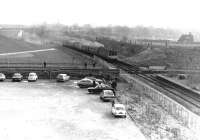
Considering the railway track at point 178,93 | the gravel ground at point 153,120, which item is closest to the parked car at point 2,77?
the gravel ground at point 153,120

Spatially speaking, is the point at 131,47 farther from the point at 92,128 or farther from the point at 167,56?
the point at 92,128

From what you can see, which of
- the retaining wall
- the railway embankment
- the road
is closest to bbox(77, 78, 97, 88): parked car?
the road

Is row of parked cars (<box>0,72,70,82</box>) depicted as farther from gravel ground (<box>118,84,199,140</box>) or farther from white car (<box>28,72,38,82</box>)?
gravel ground (<box>118,84,199,140</box>)

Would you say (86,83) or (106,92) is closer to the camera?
(106,92)

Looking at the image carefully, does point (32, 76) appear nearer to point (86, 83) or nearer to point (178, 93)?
point (86, 83)

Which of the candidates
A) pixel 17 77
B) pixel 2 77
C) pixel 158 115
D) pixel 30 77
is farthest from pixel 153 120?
pixel 2 77

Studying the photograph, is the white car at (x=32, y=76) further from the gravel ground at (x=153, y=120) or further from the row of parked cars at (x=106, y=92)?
the gravel ground at (x=153, y=120)
